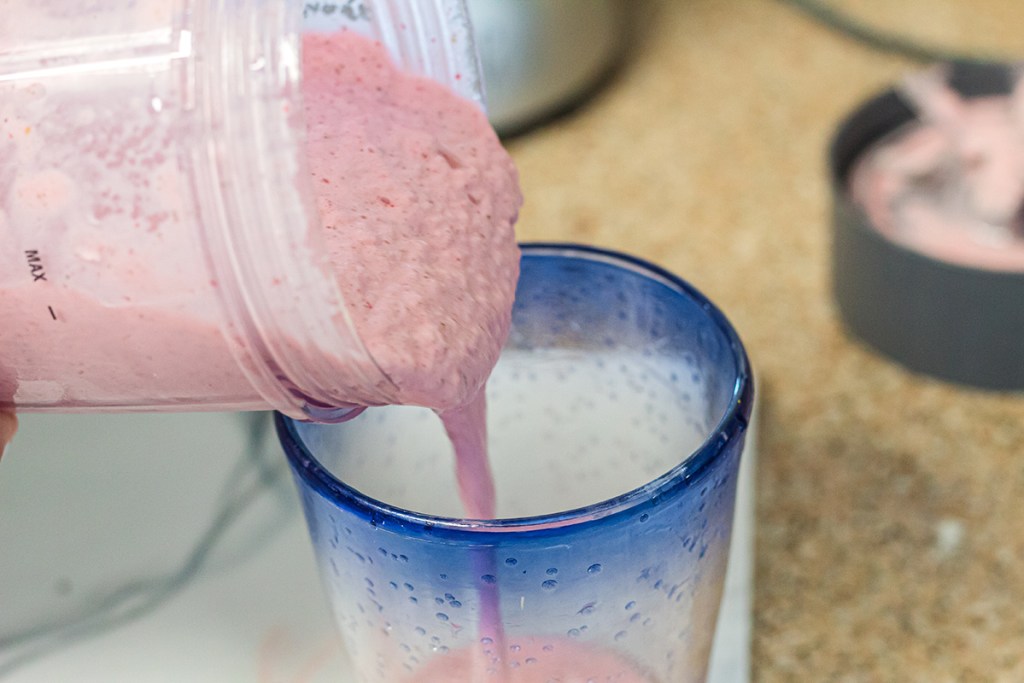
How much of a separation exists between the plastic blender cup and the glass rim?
0.09ft

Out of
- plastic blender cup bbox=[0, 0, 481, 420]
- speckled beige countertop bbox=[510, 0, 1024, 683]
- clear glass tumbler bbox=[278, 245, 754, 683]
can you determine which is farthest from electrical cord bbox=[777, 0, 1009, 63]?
plastic blender cup bbox=[0, 0, 481, 420]

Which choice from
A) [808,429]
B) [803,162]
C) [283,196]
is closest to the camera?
[283,196]

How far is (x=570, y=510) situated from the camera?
32cm

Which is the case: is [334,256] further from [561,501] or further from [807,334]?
[807,334]

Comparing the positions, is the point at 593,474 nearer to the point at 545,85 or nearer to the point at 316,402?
the point at 316,402

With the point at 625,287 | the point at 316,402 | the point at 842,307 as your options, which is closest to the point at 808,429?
the point at 842,307

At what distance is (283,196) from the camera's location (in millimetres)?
253

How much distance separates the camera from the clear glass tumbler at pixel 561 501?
299mm

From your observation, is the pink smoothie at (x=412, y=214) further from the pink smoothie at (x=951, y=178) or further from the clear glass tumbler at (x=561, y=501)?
the pink smoothie at (x=951, y=178)

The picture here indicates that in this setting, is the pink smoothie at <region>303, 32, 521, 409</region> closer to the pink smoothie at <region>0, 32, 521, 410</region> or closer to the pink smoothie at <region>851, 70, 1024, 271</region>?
the pink smoothie at <region>0, 32, 521, 410</region>

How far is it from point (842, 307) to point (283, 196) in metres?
0.41

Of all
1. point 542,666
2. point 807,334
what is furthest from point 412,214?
point 807,334

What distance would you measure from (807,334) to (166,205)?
16.1 inches

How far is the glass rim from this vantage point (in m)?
0.29
